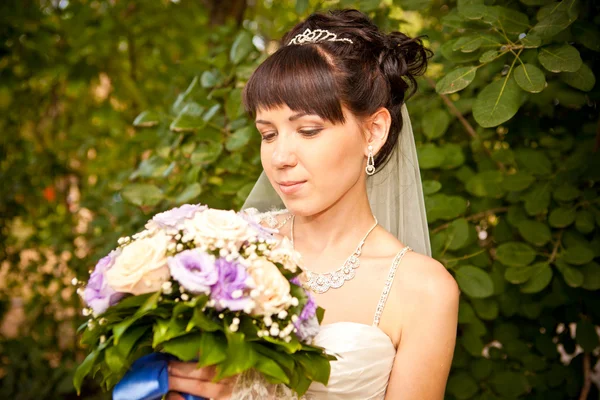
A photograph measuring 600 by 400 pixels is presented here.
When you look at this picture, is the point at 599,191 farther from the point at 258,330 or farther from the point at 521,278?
the point at 258,330

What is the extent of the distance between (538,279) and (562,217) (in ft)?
0.92

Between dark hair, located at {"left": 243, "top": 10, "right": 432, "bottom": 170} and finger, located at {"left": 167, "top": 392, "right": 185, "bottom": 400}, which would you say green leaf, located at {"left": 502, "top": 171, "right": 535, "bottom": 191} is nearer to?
dark hair, located at {"left": 243, "top": 10, "right": 432, "bottom": 170}

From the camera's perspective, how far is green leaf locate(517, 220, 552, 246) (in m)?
2.52

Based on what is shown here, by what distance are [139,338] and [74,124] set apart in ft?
14.6

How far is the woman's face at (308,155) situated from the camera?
189 centimetres

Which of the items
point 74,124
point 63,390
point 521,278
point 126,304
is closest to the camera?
point 126,304

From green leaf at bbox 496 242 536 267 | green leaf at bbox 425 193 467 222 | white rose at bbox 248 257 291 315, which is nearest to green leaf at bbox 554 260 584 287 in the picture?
green leaf at bbox 496 242 536 267

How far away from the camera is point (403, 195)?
2.36m

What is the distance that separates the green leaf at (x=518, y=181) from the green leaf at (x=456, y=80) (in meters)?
0.63

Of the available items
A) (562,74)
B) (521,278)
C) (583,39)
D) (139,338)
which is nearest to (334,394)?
(139,338)

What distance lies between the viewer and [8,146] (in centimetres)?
478

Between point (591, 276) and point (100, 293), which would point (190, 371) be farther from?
point (591, 276)

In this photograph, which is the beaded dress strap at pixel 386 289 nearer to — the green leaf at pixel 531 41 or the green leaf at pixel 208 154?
the green leaf at pixel 531 41

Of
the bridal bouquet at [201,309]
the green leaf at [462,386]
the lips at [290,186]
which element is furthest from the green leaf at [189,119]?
the green leaf at [462,386]
